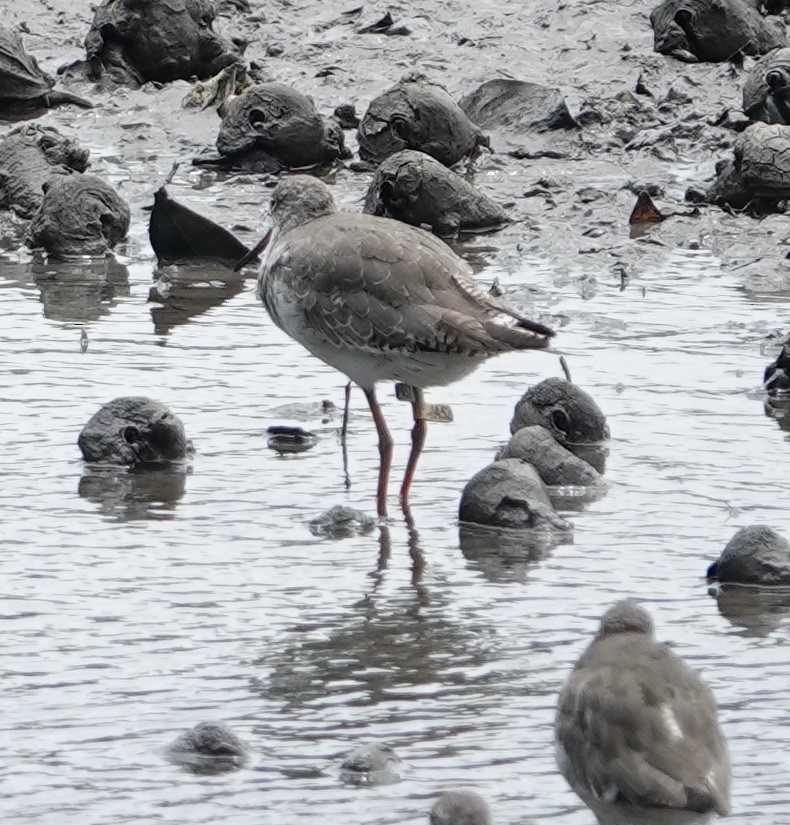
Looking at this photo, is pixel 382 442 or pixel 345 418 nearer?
pixel 382 442

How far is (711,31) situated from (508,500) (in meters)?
10.1

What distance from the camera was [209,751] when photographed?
5.70 m

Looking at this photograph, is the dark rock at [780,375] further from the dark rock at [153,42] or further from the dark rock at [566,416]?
the dark rock at [153,42]

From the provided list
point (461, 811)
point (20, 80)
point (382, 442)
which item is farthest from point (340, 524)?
point (20, 80)

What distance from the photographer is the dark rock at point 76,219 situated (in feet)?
43.7

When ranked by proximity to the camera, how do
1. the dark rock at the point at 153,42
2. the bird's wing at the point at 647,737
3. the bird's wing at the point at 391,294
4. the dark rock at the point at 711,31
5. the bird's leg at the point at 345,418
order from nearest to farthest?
1. the bird's wing at the point at 647,737
2. the bird's wing at the point at 391,294
3. the bird's leg at the point at 345,418
4. the dark rock at the point at 711,31
5. the dark rock at the point at 153,42

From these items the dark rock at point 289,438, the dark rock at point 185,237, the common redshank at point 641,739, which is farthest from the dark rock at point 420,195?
the common redshank at point 641,739

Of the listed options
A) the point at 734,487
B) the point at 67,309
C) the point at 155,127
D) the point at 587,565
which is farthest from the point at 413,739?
the point at 155,127

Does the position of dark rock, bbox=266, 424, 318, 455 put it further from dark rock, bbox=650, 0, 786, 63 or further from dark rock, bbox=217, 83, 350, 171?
dark rock, bbox=650, 0, 786, 63

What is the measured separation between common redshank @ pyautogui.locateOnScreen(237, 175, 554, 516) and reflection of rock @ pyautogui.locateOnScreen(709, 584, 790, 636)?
1.55 metres

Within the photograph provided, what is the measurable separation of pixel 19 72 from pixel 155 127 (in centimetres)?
136

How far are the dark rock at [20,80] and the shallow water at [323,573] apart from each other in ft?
17.5

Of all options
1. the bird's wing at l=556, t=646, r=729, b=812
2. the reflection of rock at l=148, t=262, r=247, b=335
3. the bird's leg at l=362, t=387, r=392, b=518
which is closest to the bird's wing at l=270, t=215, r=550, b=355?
the bird's leg at l=362, t=387, r=392, b=518

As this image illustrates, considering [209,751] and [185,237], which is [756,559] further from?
[185,237]
